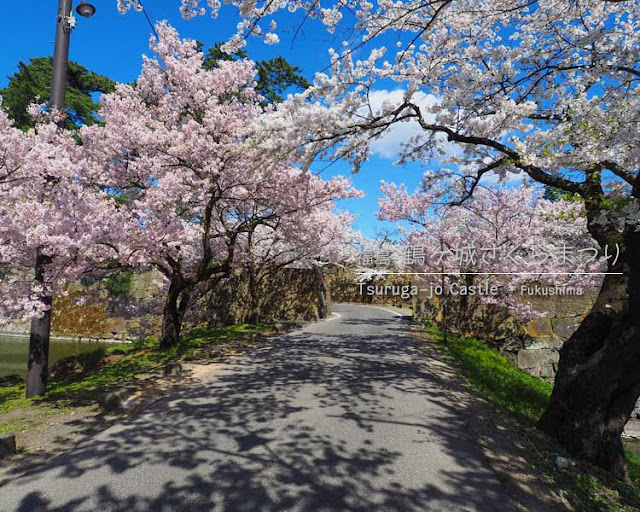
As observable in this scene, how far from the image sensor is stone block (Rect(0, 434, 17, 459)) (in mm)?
4160

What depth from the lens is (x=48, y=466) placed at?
395 centimetres

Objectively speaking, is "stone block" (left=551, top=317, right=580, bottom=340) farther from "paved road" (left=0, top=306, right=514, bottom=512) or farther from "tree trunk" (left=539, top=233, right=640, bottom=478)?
"tree trunk" (left=539, top=233, right=640, bottom=478)

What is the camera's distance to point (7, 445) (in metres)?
4.22

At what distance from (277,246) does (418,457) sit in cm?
1472

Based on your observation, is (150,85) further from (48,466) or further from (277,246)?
(48,466)

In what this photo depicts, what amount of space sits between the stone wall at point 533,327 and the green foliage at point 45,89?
69.0 feet

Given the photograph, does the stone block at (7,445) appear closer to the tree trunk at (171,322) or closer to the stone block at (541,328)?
the tree trunk at (171,322)

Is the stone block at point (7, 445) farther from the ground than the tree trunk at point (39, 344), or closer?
closer

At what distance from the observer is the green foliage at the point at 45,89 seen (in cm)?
1783

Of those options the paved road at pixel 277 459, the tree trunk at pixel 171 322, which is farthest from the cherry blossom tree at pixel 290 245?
the paved road at pixel 277 459

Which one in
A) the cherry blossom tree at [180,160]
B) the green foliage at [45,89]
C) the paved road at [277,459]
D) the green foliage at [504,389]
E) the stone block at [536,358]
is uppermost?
the green foliage at [45,89]

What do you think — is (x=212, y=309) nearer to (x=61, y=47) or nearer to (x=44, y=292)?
(x=44, y=292)

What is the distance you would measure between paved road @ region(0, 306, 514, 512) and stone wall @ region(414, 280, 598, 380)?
35.8 feet

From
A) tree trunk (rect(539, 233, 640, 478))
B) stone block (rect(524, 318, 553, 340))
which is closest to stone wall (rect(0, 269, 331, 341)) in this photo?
stone block (rect(524, 318, 553, 340))
